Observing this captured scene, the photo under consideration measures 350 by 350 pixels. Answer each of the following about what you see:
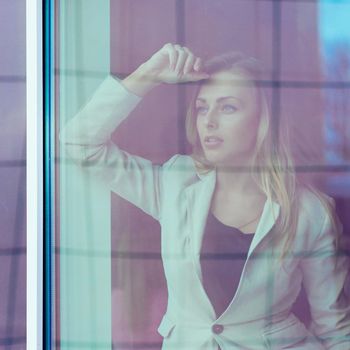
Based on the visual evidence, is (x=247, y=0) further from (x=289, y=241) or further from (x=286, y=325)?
(x=286, y=325)

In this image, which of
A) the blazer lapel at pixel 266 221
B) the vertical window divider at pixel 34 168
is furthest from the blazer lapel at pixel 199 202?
the vertical window divider at pixel 34 168

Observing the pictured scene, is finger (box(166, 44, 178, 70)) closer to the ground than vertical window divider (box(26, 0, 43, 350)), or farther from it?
farther from it

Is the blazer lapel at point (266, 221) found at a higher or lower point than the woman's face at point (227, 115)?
lower

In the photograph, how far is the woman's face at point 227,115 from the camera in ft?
4.42

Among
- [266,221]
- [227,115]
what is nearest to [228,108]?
[227,115]

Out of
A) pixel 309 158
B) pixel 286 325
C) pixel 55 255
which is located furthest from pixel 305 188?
pixel 55 255

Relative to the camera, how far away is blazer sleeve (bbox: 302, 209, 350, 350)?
4.47 ft

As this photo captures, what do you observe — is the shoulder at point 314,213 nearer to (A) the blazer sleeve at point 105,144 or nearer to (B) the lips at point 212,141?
(B) the lips at point 212,141

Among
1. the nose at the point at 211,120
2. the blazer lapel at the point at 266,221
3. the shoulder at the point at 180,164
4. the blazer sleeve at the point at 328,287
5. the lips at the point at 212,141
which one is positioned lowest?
the blazer sleeve at the point at 328,287

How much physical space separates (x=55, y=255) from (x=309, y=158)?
0.59m

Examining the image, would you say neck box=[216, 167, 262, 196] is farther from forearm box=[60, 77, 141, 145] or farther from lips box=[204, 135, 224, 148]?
forearm box=[60, 77, 141, 145]

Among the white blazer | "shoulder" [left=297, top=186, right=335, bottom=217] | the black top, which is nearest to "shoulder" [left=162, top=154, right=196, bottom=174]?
the white blazer

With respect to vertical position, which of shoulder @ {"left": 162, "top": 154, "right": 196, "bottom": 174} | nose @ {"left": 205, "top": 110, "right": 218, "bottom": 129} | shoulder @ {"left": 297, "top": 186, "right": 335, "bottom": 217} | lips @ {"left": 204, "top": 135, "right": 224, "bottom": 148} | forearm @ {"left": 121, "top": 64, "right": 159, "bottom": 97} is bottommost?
shoulder @ {"left": 297, "top": 186, "right": 335, "bottom": 217}

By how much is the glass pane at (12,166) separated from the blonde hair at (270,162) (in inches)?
15.5
